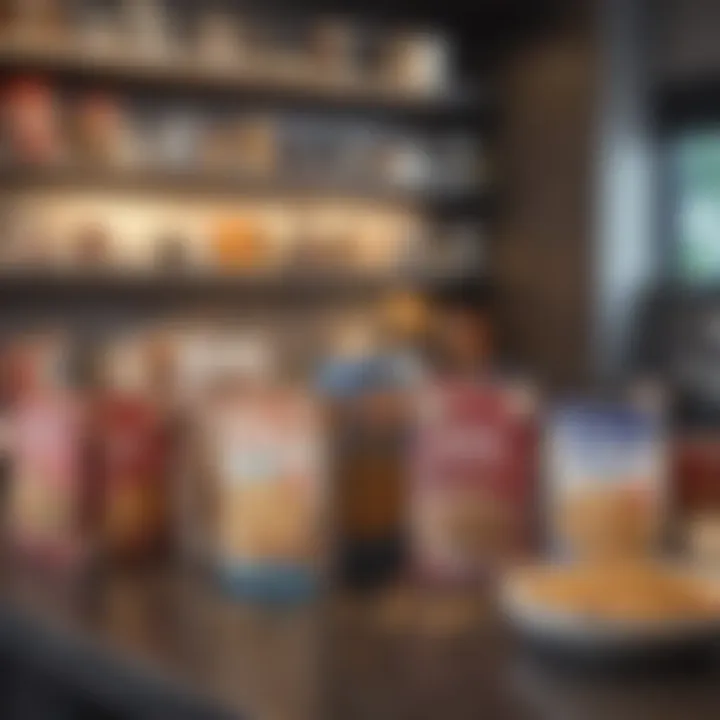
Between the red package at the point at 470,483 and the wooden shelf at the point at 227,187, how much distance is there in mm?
2481

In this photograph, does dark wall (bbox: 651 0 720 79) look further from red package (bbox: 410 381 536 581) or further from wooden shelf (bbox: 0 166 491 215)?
red package (bbox: 410 381 536 581)

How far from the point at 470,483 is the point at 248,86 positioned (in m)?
2.86

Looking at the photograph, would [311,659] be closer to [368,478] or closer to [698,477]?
[368,478]

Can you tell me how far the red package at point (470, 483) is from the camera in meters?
1.21

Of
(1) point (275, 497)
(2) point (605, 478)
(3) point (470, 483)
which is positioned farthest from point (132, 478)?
(2) point (605, 478)

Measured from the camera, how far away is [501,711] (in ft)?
2.80

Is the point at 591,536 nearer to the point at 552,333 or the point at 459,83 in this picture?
the point at 552,333

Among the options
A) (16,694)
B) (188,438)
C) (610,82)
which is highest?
(610,82)

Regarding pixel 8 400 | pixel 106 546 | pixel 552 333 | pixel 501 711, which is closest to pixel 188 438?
pixel 106 546

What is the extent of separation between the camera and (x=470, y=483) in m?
1.21

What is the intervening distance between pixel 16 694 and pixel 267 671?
1.53 feet

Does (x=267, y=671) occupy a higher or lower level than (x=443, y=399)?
lower

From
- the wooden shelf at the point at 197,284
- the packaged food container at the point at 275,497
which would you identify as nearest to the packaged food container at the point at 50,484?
the packaged food container at the point at 275,497

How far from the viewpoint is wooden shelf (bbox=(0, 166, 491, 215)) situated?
354 centimetres
